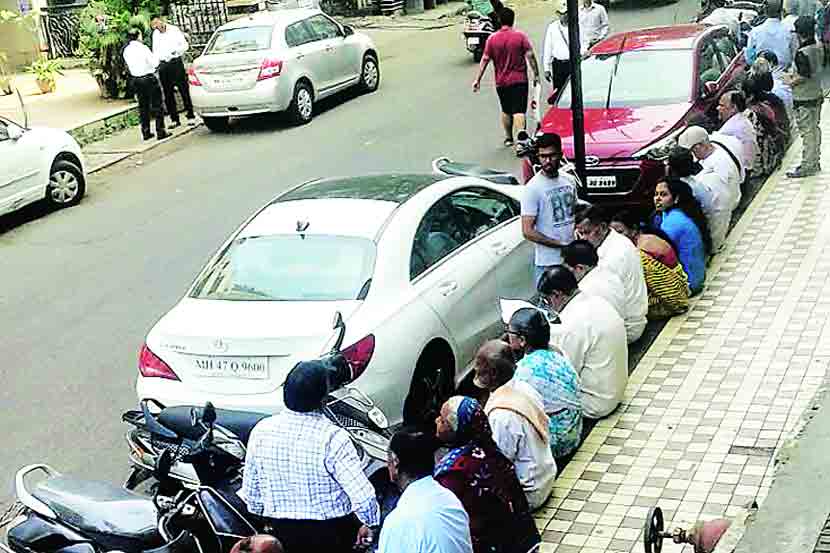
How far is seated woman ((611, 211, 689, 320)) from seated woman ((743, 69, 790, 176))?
3.67 metres

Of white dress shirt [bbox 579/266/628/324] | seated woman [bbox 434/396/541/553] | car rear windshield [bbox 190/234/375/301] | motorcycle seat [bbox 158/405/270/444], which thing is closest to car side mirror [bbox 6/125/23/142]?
car rear windshield [bbox 190/234/375/301]

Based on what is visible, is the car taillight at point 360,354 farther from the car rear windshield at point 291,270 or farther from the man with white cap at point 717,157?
the man with white cap at point 717,157

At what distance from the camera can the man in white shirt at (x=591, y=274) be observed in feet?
28.2

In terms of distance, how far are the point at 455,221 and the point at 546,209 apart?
846mm

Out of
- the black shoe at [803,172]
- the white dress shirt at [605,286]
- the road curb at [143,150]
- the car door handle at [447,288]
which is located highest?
the car door handle at [447,288]

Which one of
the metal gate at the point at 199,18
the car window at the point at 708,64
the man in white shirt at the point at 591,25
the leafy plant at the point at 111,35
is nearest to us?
the car window at the point at 708,64

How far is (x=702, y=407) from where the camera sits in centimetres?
794

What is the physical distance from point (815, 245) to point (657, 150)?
183 centimetres

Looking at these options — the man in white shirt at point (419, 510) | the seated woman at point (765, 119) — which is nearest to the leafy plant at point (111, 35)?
the seated woman at point (765, 119)

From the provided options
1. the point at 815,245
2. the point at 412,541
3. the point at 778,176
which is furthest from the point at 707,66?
the point at 412,541

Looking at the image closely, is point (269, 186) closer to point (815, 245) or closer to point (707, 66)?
point (707, 66)

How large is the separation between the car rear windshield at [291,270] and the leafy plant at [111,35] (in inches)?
514

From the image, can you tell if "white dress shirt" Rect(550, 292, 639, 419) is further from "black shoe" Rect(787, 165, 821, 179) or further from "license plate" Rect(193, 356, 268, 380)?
"black shoe" Rect(787, 165, 821, 179)

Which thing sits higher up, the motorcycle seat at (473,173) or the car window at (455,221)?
the car window at (455,221)
